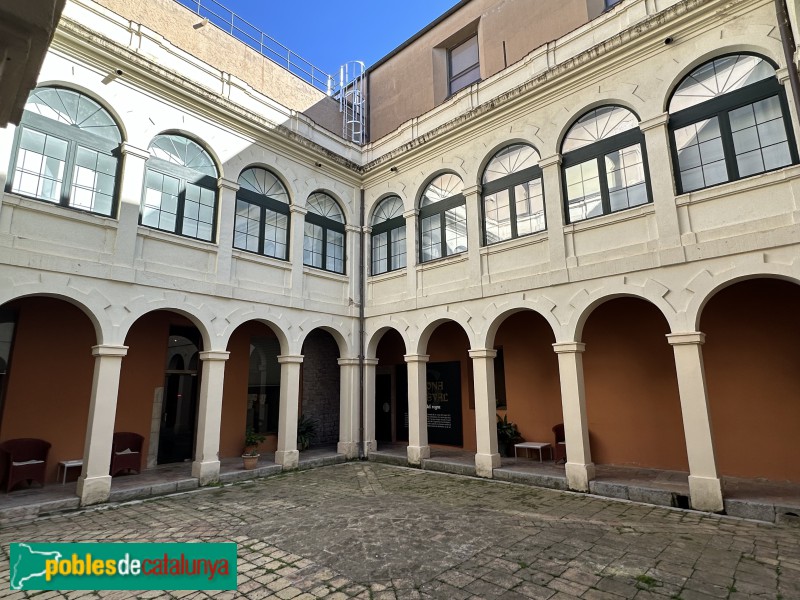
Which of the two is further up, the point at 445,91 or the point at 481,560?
the point at 445,91

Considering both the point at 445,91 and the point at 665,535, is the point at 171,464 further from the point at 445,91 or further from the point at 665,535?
the point at 445,91

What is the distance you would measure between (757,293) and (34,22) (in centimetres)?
1016

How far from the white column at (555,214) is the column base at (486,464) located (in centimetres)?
386

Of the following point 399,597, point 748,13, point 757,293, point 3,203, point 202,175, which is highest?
point 748,13

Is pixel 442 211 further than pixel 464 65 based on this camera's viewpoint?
No

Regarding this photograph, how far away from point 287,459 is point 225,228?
17.8 ft

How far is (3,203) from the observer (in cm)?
709

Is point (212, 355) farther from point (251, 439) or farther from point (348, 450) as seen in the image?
point (348, 450)

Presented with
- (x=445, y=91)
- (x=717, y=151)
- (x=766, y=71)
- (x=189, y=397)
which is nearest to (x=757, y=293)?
(x=717, y=151)

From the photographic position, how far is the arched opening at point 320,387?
13672mm

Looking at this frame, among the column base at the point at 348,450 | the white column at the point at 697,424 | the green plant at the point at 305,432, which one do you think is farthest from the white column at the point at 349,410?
the white column at the point at 697,424

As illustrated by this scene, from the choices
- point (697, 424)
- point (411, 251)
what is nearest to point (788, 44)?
point (697, 424)

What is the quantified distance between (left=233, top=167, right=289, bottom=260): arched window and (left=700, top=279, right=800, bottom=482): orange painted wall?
945 cm

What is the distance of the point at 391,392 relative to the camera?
14.7 meters
